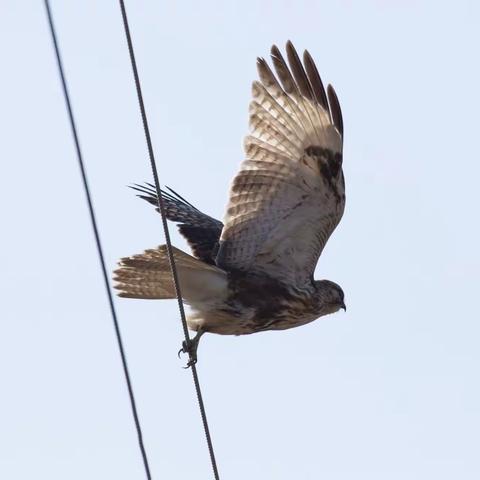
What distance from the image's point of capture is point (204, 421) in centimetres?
664

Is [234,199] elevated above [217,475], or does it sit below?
above

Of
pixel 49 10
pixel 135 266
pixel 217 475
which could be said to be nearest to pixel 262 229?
pixel 135 266

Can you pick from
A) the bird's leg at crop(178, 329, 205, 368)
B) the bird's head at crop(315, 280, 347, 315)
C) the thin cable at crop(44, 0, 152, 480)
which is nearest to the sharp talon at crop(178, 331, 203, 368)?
the bird's leg at crop(178, 329, 205, 368)

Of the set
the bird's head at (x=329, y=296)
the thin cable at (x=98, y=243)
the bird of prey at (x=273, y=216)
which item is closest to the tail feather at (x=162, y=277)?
the bird of prey at (x=273, y=216)

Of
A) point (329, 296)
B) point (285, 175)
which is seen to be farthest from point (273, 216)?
point (329, 296)

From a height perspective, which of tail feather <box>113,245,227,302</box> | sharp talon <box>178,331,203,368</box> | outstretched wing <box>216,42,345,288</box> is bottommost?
sharp talon <box>178,331,203,368</box>

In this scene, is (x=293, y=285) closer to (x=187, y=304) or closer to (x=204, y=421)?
(x=187, y=304)

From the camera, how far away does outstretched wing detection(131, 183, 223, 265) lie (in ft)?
34.4

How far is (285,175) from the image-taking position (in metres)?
9.99

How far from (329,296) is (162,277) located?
62.6 inches

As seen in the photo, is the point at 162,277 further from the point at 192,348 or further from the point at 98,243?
the point at 98,243

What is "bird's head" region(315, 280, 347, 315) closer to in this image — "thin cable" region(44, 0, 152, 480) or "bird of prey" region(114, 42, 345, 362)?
"bird of prey" region(114, 42, 345, 362)

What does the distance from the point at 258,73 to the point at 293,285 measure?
1576 mm

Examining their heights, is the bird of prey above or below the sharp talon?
above
